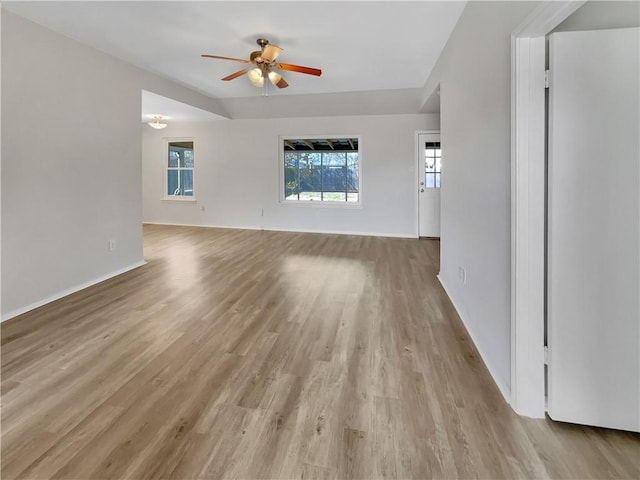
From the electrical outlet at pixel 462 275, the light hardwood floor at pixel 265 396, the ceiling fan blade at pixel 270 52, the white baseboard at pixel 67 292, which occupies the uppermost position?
the ceiling fan blade at pixel 270 52

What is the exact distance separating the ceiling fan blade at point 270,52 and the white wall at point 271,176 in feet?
10.5

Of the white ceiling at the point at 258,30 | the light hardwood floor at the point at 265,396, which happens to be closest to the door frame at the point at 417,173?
the white ceiling at the point at 258,30

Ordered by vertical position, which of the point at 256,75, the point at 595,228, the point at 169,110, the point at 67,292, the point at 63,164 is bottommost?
the point at 67,292

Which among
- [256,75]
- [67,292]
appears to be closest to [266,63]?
[256,75]

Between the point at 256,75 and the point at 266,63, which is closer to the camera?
the point at 266,63

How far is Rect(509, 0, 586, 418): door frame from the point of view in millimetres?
1494

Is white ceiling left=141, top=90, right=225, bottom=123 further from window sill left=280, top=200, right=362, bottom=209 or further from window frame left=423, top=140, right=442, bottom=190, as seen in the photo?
window frame left=423, top=140, right=442, bottom=190

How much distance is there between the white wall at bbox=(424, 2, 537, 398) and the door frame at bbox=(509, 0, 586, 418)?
111 millimetres

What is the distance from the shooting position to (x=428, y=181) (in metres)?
6.36

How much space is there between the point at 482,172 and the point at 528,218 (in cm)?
68

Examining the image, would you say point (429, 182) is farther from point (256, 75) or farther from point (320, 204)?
point (256, 75)

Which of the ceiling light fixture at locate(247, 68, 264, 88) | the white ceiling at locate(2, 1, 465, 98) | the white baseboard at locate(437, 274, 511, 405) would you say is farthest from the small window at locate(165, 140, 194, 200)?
the white baseboard at locate(437, 274, 511, 405)

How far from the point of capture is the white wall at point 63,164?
2.79 meters

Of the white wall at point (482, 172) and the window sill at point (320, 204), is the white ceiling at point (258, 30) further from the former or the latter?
the window sill at point (320, 204)
